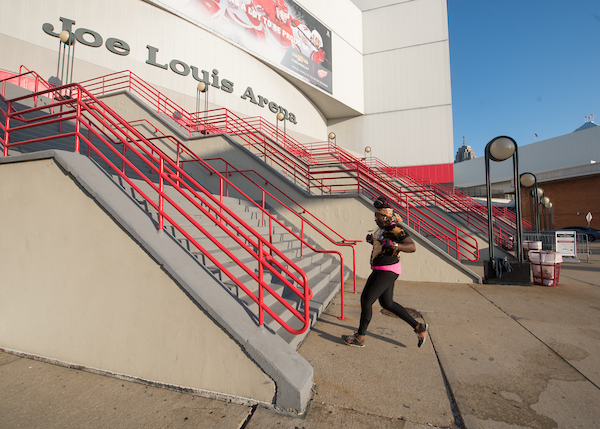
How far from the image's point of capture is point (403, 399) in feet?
8.36

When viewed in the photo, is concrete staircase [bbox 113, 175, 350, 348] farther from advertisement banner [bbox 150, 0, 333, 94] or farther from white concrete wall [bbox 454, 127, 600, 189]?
white concrete wall [bbox 454, 127, 600, 189]

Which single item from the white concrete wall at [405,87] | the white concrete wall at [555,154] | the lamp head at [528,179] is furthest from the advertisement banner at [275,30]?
the white concrete wall at [555,154]

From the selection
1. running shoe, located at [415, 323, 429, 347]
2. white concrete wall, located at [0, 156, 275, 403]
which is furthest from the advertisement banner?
running shoe, located at [415, 323, 429, 347]

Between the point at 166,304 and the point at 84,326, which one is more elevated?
the point at 166,304

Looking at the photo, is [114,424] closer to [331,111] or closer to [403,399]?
[403,399]

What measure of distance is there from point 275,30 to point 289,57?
213 centimetres

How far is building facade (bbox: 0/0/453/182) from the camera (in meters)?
13.6

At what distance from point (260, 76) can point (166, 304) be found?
22.0 metres

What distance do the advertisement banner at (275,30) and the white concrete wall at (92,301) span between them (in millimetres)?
17580

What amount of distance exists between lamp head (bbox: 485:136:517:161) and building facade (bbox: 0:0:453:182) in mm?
15917

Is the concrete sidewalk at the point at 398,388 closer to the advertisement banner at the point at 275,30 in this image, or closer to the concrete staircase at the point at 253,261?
the concrete staircase at the point at 253,261

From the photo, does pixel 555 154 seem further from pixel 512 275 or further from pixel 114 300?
pixel 114 300

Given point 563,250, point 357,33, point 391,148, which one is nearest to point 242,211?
point 563,250

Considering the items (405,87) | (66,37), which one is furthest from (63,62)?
(405,87)
